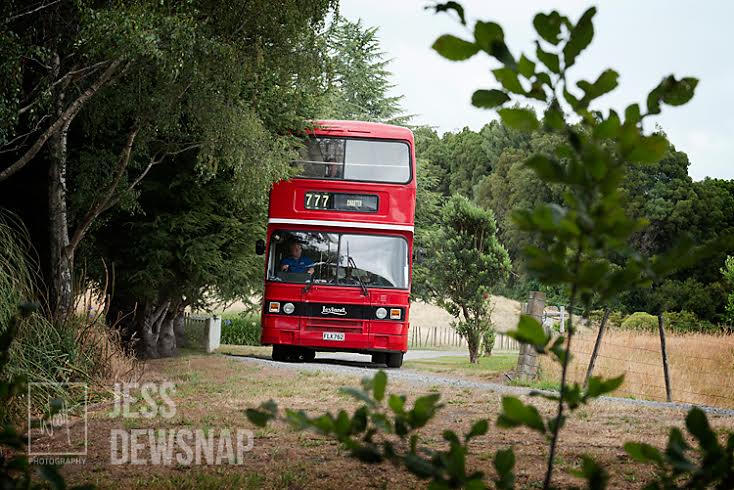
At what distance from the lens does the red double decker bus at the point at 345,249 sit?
16234 mm

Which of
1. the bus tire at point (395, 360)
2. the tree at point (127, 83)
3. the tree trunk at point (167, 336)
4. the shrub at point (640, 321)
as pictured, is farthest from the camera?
the shrub at point (640, 321)

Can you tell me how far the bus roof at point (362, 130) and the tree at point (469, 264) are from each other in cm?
486

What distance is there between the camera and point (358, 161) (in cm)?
1633

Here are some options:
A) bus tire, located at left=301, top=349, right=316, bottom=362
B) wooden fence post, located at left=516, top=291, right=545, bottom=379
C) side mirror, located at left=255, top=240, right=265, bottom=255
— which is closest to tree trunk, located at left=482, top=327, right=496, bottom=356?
bus tire, located at left=301, top=349, right=316, bottom=362

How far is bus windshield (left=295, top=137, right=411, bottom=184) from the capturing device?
16203 millimetres

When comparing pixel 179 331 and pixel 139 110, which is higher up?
pixel 139 110

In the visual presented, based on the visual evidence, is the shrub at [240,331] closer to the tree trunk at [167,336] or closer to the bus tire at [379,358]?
the tree trunk at [167,336]

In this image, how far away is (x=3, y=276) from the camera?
8812 mm

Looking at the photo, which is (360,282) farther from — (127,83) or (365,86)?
(365,86)

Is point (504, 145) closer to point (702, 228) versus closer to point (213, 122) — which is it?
point (702, 228)

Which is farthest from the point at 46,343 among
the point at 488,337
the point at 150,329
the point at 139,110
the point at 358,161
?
the point at 488,337

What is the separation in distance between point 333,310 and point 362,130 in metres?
3.01

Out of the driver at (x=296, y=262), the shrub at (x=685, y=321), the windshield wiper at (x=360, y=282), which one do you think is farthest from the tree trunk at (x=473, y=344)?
the shrub at (x=685, y=321)

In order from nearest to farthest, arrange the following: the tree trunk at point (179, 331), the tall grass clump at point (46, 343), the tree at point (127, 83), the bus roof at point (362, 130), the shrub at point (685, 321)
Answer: the tall grass clump at point (46, 343), the tree at point (127, 83), the bus roof at point (362, 130), the tree trunk at point (179, 331), the shrub at point (685, 321)
